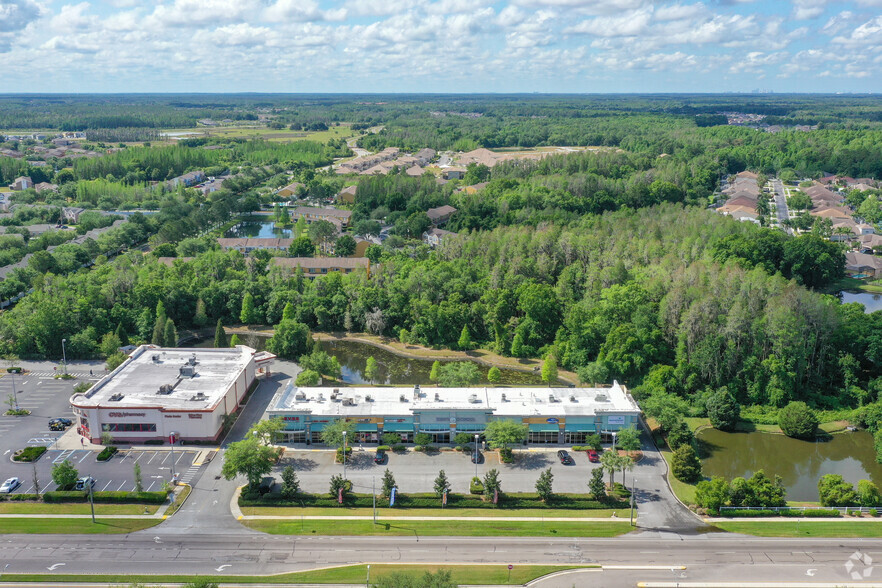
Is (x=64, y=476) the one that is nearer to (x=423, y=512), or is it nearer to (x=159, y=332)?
(x=423, y=512)

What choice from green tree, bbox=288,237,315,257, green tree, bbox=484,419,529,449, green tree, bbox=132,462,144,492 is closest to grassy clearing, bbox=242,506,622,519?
green tree, bbox=484,419,529,449

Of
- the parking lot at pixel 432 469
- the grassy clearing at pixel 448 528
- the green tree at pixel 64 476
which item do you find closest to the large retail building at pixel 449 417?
the parking lot at pixel 432 469

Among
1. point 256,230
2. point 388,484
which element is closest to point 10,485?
point 388,484

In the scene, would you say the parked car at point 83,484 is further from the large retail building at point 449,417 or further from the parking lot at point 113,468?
the large retail building at point 449,417

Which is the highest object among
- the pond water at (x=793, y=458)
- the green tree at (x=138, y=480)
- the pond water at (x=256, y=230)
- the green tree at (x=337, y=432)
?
the pond water at (x=256, y=230)

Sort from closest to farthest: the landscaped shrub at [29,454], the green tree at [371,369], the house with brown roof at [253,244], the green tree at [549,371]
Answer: the landscaped shrub at [29,454] → the green tree at [549,371] → the green tree at [371,369] → the house with brown roof at [253,244]

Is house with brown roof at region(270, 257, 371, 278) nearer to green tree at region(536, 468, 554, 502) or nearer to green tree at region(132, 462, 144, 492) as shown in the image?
green tree at region(132, 462, 144, 492)
